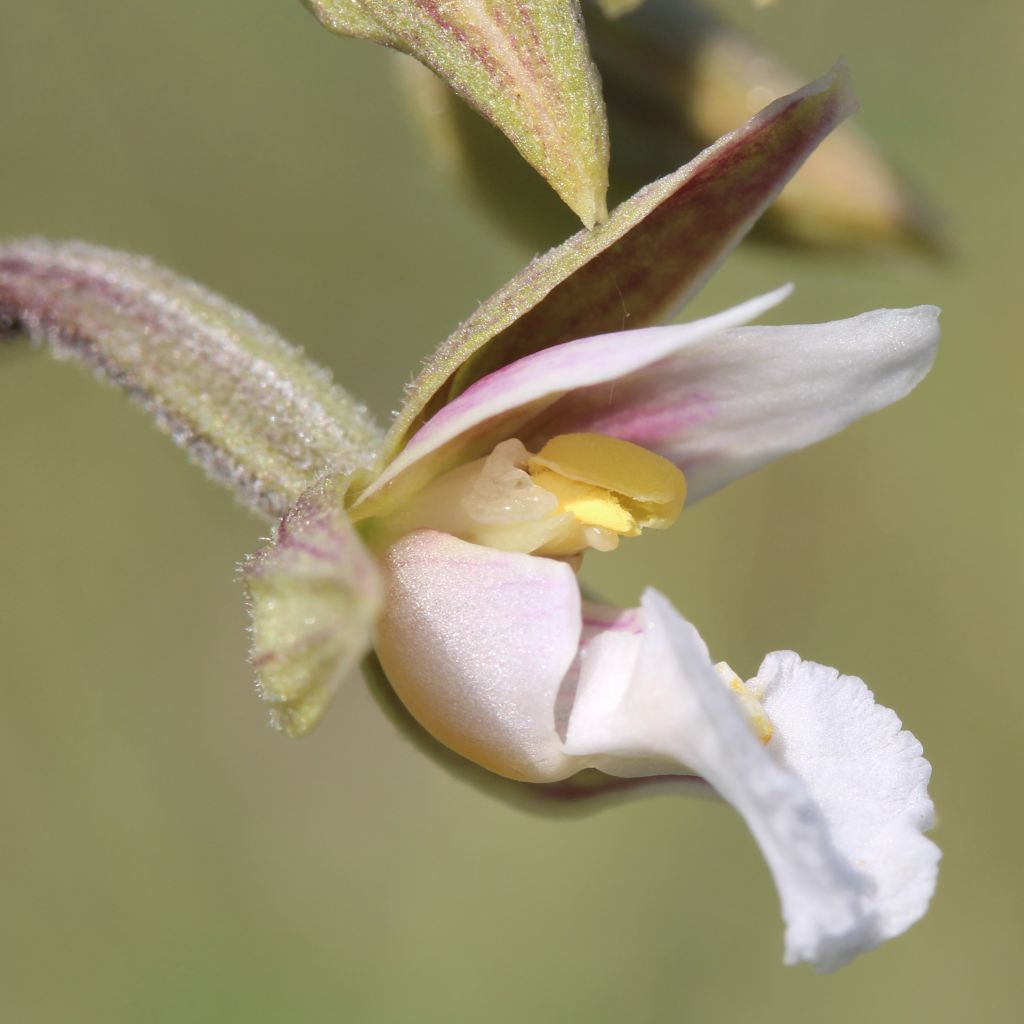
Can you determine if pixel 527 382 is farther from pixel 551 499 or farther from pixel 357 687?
pixel 357 687

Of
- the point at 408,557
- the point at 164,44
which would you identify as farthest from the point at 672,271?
the point at 164,44

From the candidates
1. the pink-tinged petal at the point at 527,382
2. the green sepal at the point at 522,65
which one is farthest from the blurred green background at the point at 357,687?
the green sepal at the point at 522,65

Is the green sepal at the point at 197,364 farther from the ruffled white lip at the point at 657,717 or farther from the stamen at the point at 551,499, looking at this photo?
the ruffled white lip at the point at 657,717

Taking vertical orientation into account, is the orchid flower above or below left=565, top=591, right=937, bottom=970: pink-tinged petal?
above

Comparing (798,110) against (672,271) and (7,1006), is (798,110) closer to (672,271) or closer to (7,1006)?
(672,271)

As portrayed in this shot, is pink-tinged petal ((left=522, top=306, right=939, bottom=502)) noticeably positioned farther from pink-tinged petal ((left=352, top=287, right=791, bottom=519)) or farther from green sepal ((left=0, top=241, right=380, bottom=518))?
green sepal ((left=0, top=241, right=380, bottom=518))

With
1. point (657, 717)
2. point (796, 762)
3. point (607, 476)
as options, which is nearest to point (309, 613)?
point (657, 717)

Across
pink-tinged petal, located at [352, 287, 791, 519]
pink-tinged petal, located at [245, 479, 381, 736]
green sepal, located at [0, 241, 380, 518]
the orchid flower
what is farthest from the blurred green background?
pink-tinged petal, located at [245, 479, 381, 736]

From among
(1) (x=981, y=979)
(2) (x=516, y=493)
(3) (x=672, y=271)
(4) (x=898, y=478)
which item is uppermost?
(3) (x=672, y=271)
